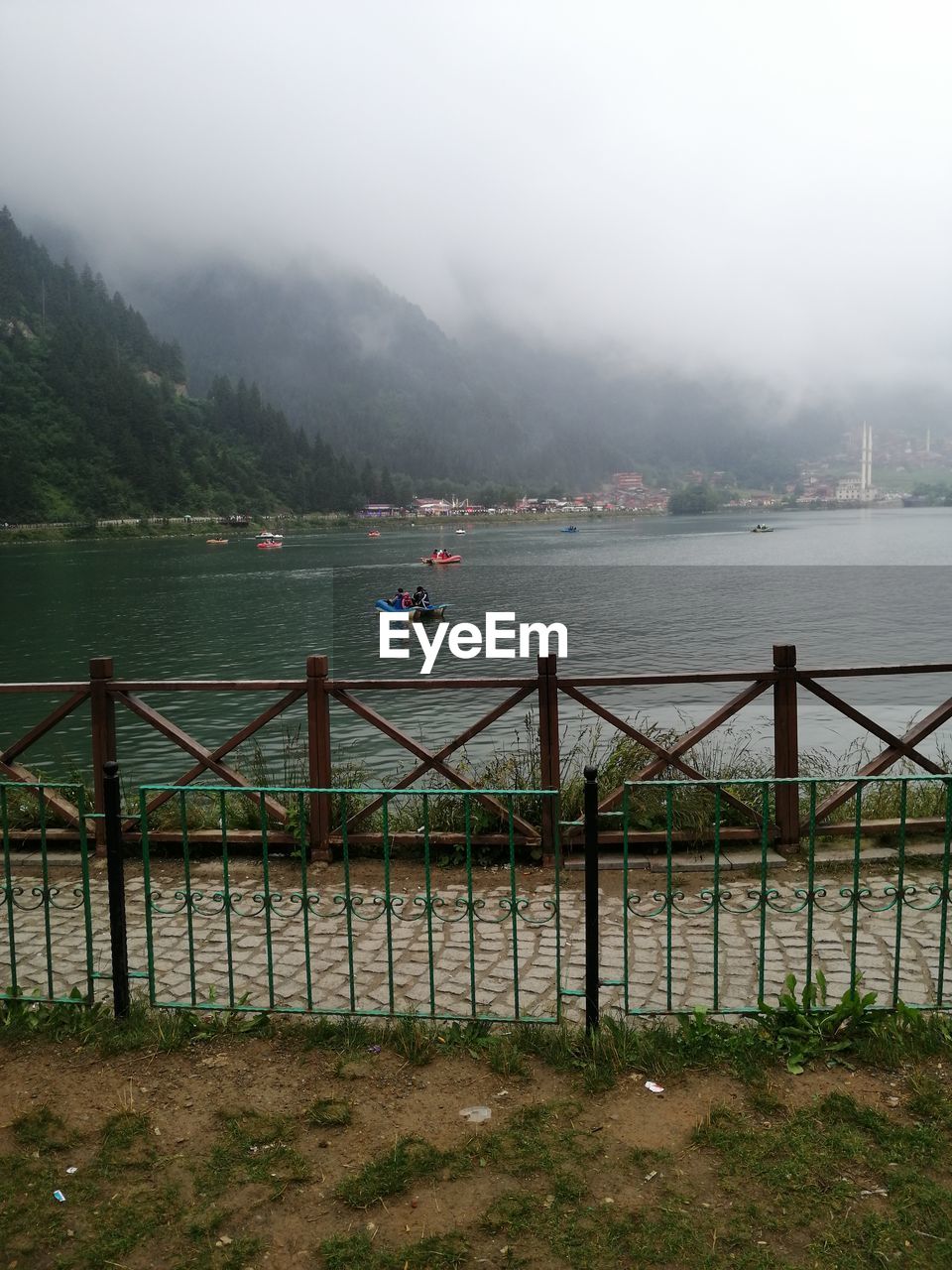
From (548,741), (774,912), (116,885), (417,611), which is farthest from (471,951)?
(417,611)

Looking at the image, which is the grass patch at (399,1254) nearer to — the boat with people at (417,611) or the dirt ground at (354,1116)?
the dirt ground at (354,1116)

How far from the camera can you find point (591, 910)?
190 inches

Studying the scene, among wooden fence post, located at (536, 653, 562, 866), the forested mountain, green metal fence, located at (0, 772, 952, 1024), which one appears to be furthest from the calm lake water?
the forested mountain

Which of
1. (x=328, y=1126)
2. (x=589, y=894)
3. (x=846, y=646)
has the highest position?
(x=589, y=894)

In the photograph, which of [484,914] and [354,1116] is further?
[484,914]

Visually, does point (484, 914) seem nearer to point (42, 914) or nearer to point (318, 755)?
point (318, 755)

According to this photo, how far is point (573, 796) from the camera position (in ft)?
30.1

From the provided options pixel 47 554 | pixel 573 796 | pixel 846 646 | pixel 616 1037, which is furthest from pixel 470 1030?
pixel 47 554

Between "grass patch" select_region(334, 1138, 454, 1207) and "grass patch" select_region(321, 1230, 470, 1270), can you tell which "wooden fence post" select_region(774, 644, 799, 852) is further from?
"grass patch" select_region(321, 1230, 470, 1270)

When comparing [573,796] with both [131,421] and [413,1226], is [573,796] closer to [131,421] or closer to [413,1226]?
[413,1226]

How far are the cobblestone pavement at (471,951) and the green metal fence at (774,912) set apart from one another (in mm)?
19

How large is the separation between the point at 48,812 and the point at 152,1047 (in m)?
4.96

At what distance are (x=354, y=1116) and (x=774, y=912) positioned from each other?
12.2ft

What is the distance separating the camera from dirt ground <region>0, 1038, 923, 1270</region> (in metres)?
3.63
